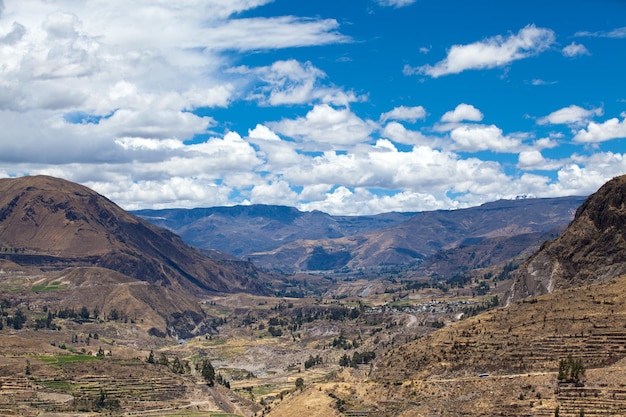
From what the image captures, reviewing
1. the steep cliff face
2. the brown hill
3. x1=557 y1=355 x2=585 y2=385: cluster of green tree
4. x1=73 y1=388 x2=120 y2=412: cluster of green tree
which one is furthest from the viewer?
the steep cliff face

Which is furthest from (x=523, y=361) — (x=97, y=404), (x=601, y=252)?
(x=97, y=404)

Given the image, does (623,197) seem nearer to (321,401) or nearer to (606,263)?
(606,263)

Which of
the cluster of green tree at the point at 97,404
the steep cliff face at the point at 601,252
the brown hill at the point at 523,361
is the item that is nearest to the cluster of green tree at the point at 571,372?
the brown hill at the point at 523,361

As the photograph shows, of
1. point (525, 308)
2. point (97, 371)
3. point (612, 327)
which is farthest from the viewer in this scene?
point (97, 371)

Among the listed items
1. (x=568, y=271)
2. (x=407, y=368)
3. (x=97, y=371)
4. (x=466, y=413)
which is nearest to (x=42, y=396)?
(x=97, y=371)

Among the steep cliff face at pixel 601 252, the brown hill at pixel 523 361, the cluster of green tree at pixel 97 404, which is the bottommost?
the cluster of green tree at pixel 97 404

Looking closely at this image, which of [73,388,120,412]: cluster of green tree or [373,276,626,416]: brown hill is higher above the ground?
[373,276,626,416]: brown hill

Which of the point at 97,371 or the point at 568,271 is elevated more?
the point at 568,271

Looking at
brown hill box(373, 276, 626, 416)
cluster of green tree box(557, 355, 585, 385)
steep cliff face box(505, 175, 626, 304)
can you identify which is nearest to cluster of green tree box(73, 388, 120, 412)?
brown hill box(373, 276, 626, 416)

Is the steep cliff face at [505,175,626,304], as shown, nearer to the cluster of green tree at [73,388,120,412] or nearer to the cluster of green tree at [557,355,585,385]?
the cluster of green tree at [557,355,585,385]

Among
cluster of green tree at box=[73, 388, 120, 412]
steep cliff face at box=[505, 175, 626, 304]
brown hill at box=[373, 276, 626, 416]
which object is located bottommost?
cluster of green tree at box=[73, 388, 120, 412]

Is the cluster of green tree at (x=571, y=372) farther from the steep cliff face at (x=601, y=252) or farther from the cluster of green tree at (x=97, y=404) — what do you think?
the cluster of green tree at (x=97, y=404)
